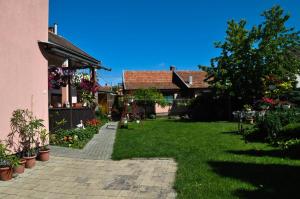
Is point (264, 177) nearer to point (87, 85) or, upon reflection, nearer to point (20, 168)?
point (20, 168)

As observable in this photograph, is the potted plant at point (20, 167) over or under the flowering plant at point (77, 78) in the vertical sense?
under

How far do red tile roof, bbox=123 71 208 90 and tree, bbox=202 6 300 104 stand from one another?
38.7 feet

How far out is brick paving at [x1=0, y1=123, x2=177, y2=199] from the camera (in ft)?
Result: 22.1

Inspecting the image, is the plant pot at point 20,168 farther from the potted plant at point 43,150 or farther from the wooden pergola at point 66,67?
the wooden pergola at point 66,67

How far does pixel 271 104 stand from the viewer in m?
19.5

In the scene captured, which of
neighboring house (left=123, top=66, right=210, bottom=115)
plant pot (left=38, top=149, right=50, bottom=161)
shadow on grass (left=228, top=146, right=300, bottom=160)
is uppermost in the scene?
neighboring house (left=123, top=66, right=210, bottom=115)

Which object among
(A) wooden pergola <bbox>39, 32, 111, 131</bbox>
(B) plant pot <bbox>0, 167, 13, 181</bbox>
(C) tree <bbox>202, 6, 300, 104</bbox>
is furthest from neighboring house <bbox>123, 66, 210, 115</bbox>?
(B) plant pot <bbox>0, 167, 13, 181</bbox>

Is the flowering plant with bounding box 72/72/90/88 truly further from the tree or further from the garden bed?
the tree

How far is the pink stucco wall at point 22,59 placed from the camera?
8.78 metres

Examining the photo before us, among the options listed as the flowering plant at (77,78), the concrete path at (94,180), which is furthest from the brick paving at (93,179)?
the flowering plant at (77,78)

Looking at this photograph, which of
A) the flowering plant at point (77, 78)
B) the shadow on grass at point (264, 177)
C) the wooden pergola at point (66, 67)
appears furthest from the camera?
the flowering plant at point (77, 78)

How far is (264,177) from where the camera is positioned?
7.68 meters

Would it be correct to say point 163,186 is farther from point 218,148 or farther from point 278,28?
point 278,28

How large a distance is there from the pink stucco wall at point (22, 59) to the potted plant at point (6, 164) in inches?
32.0
